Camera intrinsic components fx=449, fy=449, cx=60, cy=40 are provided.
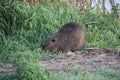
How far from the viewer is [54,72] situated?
6.10m

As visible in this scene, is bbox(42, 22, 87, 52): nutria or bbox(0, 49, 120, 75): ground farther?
bbox(42, 22, 87, 52): nutria

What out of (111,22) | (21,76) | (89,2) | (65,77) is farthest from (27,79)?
(89,2)

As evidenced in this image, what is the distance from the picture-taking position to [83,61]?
6.89 meters

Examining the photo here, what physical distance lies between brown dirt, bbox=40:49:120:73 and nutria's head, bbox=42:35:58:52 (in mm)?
379

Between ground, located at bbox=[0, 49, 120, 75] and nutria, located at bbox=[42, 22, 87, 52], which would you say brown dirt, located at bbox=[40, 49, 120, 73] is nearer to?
ground, located at bbox=[0, 49, 120, 75]

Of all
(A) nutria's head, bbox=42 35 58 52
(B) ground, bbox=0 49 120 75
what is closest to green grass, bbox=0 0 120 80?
(A) nutria's head, bbox=42 35 58 52

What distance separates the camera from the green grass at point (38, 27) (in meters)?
7.48

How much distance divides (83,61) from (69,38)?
1.19 meters

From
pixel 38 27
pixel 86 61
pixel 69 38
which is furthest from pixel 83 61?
pixel 38 27

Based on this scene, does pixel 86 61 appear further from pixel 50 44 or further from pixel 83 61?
pixel 50 44

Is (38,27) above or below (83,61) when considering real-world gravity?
above

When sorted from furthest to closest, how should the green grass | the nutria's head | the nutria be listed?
the nutria → the nutria's head → the green grass

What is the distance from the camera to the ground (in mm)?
6375

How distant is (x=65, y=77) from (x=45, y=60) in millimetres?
1388
